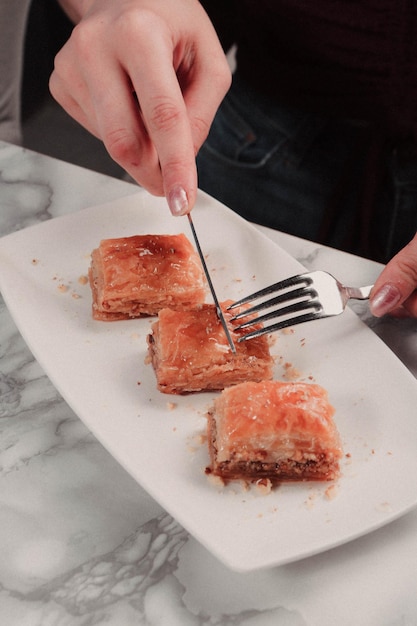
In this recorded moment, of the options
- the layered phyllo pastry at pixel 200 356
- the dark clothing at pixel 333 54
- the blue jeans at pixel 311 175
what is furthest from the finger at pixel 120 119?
the blue jeans at pixel 311 175

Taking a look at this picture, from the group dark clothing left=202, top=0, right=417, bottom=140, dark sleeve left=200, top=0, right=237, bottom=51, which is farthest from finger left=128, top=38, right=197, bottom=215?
dark sleeve left=200, top=0, right=237, bottom=51

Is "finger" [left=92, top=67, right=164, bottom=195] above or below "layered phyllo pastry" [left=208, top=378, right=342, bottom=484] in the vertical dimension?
above

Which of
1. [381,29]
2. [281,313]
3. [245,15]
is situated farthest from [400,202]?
[281,313]

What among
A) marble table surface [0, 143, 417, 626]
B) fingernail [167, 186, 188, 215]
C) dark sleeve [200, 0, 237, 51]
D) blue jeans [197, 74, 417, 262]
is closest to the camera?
marble table surface [0, 143, 417, 626]

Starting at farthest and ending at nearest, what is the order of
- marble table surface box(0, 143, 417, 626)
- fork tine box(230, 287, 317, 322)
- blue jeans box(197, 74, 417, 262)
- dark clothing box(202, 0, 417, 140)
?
blue jeans box(197, 74, 417, 262)
dark clothing box(202, 0, 417, 140)
fork tine box(230, 287, 317, 322)
marble table surface box(0, 143, 417, 626)

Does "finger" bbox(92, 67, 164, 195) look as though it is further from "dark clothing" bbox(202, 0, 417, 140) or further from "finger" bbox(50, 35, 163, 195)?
"dark clothing" bbox(202, 0, 417, 140)

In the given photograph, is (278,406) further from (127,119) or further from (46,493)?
(127,119)

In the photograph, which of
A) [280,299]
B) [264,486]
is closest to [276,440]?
[264,486]
